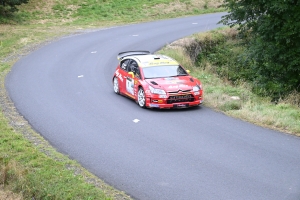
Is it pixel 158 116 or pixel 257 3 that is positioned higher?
pixel 257 3

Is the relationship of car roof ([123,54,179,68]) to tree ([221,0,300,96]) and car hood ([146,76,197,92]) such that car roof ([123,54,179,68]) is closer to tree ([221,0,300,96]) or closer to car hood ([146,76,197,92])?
car hood ([146,76,197,92])

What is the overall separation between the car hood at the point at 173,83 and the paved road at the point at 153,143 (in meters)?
0.79

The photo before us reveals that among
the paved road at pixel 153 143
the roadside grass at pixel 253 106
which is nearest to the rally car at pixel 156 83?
the paved road at pixel 153 143

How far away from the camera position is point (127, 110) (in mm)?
16797

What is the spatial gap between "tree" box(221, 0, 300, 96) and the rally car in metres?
4.18

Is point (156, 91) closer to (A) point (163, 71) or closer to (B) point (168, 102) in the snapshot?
(B) point (168, 102)

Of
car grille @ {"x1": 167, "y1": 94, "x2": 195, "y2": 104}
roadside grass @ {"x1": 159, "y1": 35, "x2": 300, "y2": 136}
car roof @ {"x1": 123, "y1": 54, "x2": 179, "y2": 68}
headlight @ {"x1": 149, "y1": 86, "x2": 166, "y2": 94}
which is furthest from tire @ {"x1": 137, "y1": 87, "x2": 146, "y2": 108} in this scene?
roadside grass @ {"x1": 159, "y1": 35, "x2": 300, "y2": 136}

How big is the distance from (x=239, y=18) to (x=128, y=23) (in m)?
16.2

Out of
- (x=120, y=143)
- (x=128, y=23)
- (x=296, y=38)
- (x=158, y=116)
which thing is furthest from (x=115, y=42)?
(x=120, y=143)

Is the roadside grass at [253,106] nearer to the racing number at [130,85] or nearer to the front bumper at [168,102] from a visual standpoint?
the front bumper at [168,102]

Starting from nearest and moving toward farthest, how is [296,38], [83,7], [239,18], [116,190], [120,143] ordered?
[116,190] < [120,143] < [296,38] < [239,18] < [83,7]

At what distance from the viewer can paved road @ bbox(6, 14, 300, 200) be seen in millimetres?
10406

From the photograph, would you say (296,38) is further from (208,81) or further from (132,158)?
(132,158)

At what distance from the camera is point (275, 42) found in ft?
66.8
